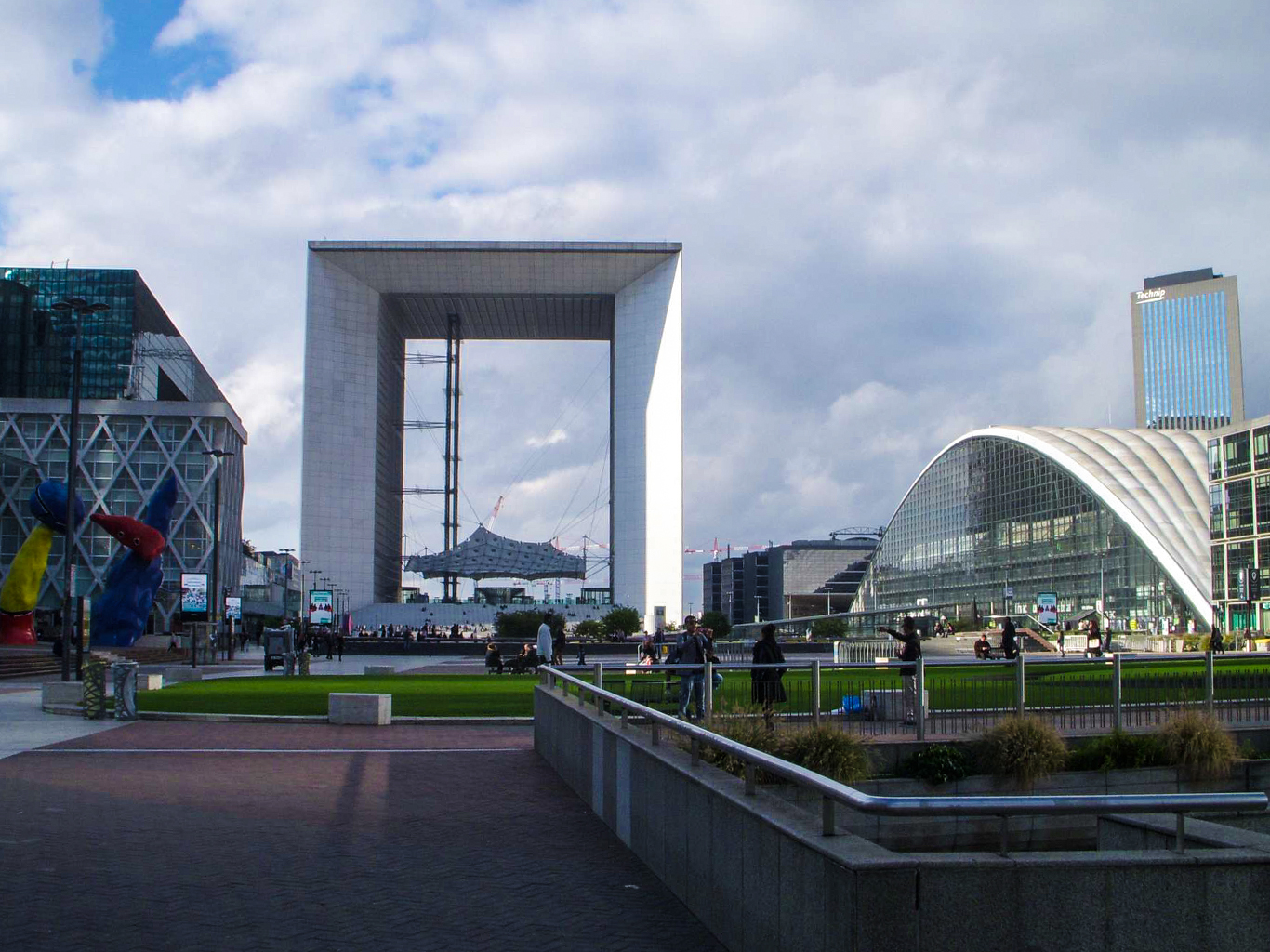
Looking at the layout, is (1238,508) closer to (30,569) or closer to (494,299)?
(494,299)

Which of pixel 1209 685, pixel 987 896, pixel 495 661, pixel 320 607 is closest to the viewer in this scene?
pixel 987 896

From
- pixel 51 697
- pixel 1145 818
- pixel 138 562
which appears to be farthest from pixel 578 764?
pixel 138 562

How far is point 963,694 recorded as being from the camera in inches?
649

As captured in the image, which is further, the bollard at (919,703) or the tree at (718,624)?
the tree at (718,624)

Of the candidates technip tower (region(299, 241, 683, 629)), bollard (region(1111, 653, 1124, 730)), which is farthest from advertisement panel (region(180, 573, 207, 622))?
technip tower (region(299, 241, 683, 629))

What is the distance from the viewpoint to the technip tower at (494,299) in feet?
383

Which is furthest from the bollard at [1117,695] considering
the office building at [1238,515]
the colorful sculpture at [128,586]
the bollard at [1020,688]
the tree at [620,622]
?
the office building at [1238,515]

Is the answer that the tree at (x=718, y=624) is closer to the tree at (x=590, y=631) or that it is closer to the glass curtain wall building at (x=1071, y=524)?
the tree at (x=590, y=631)

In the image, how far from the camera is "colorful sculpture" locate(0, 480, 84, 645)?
63.8m

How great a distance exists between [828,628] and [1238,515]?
3031cm

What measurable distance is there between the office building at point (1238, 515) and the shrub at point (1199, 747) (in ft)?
255

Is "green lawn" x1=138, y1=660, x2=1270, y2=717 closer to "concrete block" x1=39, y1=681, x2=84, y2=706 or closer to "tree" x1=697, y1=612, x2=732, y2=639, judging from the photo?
Answer: "concrete block" x1=39, y1=681, x2=84, y2=706

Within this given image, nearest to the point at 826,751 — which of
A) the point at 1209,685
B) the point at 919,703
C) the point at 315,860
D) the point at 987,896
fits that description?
the point at 919,703

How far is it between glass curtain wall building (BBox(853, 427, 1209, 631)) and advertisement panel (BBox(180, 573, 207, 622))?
69245 millimetres
